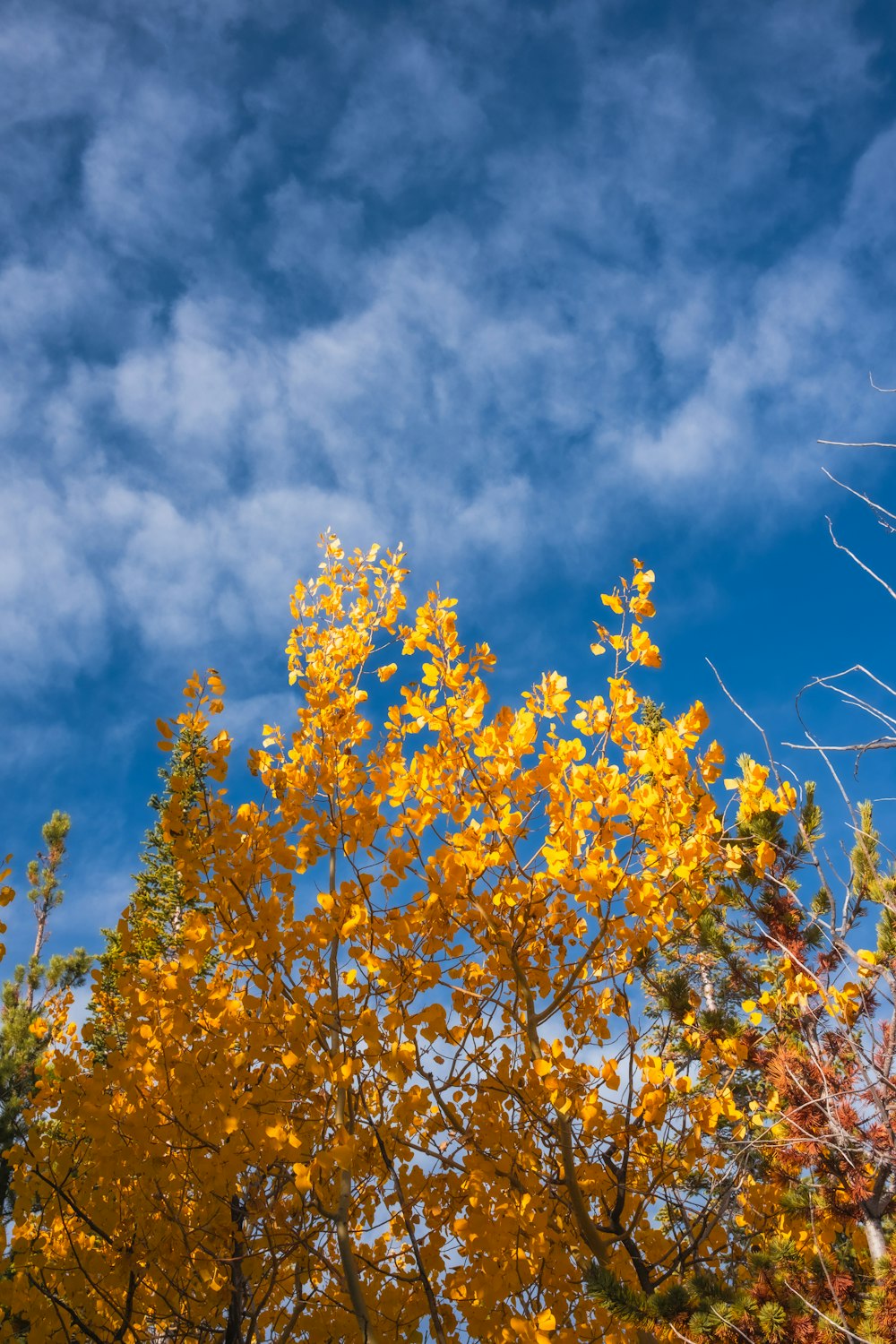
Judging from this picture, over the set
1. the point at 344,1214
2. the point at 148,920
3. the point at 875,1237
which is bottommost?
the point at 875,1237

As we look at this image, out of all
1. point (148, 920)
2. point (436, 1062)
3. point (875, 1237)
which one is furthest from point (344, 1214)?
point (148, 920)

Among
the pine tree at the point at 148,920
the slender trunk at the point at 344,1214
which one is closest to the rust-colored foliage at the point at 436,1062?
the slender trunk at the point at 344,1214

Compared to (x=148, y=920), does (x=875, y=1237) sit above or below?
below

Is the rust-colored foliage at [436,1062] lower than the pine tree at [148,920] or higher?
lower

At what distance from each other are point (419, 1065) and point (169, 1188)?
1.01m

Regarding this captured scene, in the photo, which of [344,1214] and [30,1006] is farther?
[30,1006]

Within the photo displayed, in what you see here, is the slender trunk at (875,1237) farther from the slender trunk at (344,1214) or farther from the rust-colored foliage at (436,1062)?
the slender trunk at (344,1214)

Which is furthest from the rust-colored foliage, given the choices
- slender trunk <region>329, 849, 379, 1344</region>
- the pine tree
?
the pine tree

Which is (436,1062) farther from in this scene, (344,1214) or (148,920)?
(148,920)

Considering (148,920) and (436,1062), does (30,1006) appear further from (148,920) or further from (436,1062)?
(436,1062)

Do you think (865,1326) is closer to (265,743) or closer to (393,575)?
(265,743)

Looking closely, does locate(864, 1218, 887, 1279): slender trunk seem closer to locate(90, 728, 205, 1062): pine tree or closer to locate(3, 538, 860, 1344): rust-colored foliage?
locate(3, 538, 860, 1344): rust-colored foliage

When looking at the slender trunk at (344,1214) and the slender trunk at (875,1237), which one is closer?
the slender trunk at (344,1214)

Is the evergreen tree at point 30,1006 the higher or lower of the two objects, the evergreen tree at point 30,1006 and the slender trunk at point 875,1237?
the higher
